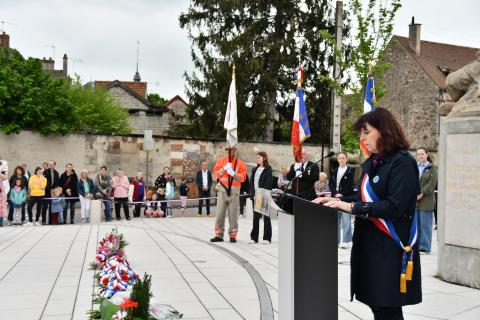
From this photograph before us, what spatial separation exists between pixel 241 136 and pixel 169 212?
1101cm

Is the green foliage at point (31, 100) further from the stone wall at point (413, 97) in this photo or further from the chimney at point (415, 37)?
the chimney at point (415, 37)

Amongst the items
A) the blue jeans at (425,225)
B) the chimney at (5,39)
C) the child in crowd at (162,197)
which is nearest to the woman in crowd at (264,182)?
the blue jeans at (425,225)

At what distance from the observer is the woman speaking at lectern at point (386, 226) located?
3963mm

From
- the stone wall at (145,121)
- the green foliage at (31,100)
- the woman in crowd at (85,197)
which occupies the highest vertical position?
the stone wall at (145,121)

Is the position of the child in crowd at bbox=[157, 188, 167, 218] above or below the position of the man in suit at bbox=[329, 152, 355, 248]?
below

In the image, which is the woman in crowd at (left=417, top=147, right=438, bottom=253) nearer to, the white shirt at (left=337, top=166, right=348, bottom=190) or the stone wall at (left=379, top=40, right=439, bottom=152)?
the white shirt at (left=337, top=166, right=348, bottom=190)

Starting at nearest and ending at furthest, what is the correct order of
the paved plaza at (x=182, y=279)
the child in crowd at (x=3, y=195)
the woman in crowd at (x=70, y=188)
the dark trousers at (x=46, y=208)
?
the paved plaza at (x=182, y=279)
the child in crowd at (x=3, y=195)
the dark trousers at (x=46, y=208)
the woman in crowd at (x=70, y=188)

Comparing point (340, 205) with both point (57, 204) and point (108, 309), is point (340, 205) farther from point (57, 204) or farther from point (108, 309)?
point (57, 204)

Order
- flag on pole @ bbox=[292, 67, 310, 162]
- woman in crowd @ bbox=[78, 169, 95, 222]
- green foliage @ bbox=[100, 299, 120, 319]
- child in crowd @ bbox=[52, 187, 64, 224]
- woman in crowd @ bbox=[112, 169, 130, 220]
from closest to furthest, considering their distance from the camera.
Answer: green foliage @ bbox=[100, 299, 120, 319] → flag on pole @ bbox=[292, 67, 310, 162] → child in crowd @ bbox=[52, 187, 64, 224] → woman in crowd @ bbox=[78, 169, 95, 222] → woman in crowd @ bbox=[112, 169, 130, 220]

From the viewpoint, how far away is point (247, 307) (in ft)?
22.7

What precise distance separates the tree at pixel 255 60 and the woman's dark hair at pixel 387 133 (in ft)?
88.3

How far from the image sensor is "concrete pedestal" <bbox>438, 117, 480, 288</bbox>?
797 cm

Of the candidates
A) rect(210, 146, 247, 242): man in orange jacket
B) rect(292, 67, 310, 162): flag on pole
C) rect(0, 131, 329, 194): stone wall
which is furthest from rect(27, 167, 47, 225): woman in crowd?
rect(292, 67, 310, 162): flag on pole

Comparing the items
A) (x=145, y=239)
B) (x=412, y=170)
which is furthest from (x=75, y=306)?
(x=145, y=239)
